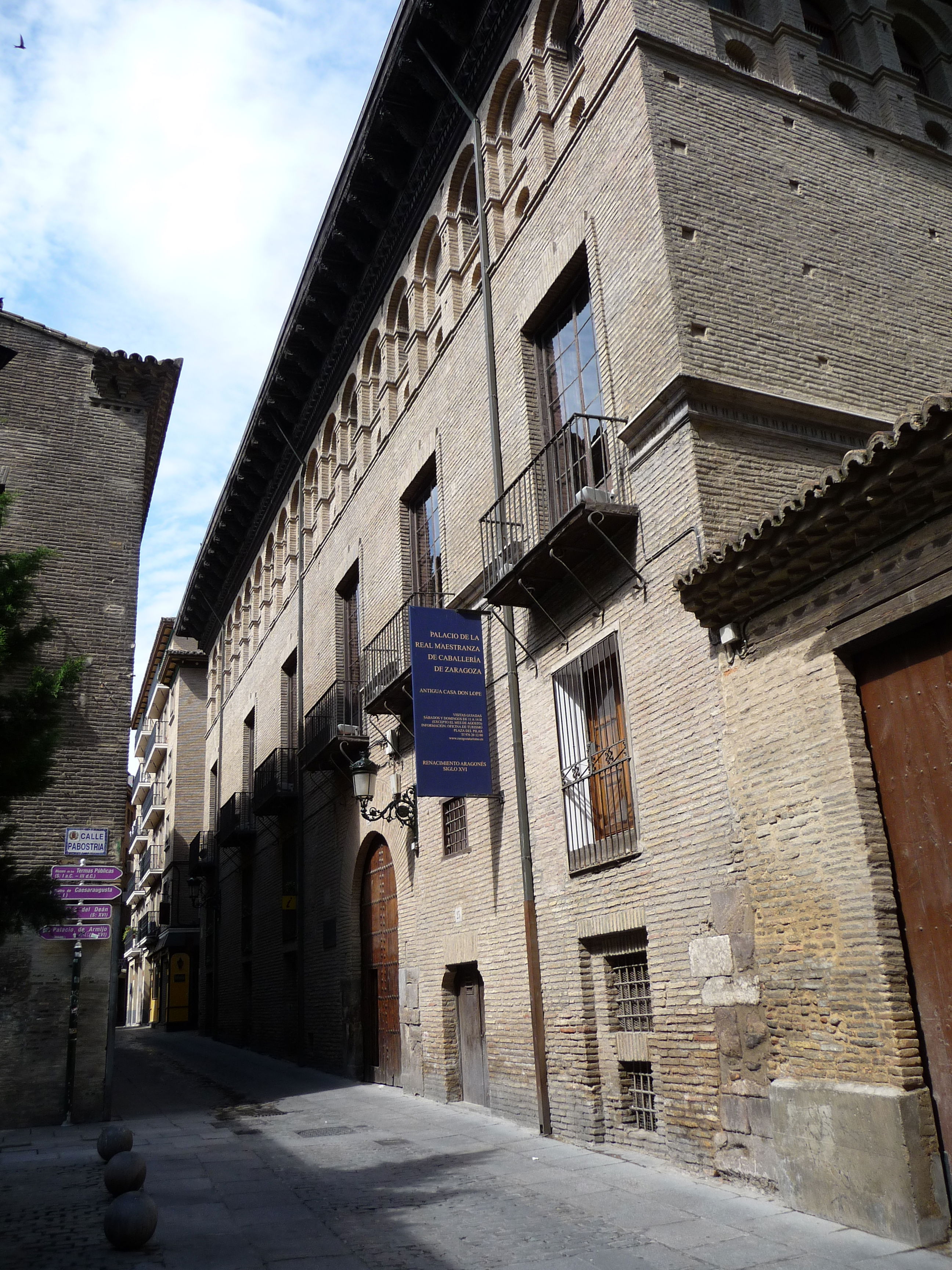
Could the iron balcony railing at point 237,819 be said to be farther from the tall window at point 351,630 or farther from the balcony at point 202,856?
the tall window at point 351,630

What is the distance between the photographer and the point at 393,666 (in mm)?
14273

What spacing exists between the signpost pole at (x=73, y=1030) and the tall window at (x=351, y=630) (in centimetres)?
624

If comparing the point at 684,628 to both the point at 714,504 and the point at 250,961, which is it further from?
the point at 250,961

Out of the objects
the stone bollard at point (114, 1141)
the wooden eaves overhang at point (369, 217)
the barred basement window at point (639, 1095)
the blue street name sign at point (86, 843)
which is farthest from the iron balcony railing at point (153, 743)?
the barred basement window at point (639, 1095)

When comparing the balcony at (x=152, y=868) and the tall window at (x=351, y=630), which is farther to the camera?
the balcony at (x=152, y=868)

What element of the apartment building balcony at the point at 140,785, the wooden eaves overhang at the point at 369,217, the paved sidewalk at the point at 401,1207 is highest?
the wooden eaves overhang at the point at 369,217

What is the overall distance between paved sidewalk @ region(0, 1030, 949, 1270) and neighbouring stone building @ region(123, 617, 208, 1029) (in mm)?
23146

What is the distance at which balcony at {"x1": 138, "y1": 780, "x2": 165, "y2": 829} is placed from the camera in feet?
134

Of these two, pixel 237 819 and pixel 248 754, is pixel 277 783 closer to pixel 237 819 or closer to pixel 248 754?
pixel 237 819

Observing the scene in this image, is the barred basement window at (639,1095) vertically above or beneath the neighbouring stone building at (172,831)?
beneath

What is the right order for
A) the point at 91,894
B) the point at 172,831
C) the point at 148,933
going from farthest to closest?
the point at 148,933 → the point at 172,831 → the point at 91,894

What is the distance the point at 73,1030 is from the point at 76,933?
3.78 feet

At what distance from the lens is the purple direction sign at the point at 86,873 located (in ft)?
42.0

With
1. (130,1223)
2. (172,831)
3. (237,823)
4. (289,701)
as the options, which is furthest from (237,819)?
(130,1223)
